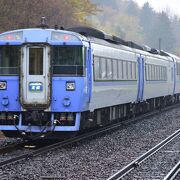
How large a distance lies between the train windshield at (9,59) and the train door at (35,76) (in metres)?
0.22

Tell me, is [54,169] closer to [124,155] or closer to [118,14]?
[124,155]

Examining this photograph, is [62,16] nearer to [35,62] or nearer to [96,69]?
[96,69]

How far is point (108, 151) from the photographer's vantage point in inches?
541

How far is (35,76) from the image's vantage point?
14.5 metres

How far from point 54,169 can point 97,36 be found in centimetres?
833

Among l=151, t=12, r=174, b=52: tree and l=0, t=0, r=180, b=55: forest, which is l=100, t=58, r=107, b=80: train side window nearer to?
l=0, t=0, r=180, b=55: forest

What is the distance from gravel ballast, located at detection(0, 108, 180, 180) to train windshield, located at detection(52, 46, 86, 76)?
→ 1.91 m

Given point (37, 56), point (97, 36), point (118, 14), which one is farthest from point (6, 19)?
point (118, 14)

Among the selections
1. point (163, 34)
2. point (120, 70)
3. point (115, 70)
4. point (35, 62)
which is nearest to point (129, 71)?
point (120, 70)

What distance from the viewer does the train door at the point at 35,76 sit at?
14445 millimetres

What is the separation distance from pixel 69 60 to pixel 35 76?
98 centimetres

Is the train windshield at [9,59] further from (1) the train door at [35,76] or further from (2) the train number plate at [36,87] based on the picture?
(2) the train number plate at [36,87]

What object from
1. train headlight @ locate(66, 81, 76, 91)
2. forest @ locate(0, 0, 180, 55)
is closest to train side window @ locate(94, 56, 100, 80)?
train headlight @ locate(66, 81, 76, 91)

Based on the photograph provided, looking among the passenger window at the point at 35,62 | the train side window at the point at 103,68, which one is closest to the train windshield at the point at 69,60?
the passenger window at the point at 35,62
